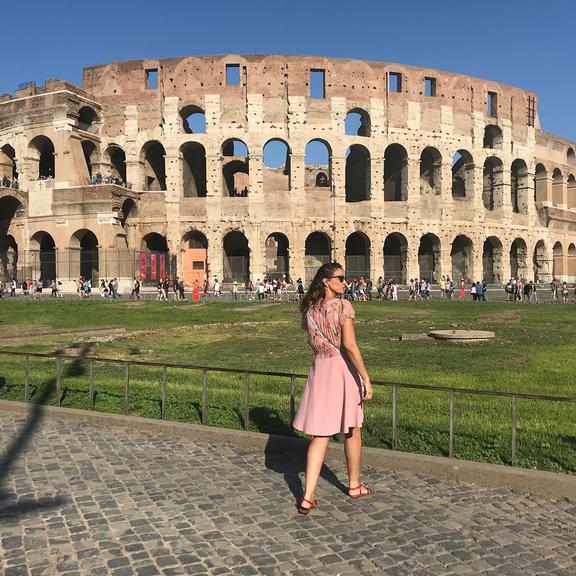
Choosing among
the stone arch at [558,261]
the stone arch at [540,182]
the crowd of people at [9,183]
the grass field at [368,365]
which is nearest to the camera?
the grass field at [368,365]

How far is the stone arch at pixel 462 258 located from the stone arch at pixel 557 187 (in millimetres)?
11201

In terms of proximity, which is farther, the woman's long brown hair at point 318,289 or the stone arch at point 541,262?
the stone arch at point 541,262

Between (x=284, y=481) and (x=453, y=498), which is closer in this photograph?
(x=453, y=498)

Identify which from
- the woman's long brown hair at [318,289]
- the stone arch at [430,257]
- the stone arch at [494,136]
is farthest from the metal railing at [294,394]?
the stone arch at [494,136]

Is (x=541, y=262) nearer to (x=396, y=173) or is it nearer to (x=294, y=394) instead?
(x=396, y=173)

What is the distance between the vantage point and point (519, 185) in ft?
133

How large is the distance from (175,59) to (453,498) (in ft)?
116

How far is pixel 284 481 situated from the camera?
4402 millimetres

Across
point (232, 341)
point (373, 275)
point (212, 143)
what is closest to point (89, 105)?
point (212, 143)

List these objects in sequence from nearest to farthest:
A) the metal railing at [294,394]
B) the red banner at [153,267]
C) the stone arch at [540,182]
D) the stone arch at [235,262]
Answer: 1. the metal railing at [294,394]
2. the red banner at [153,267]
3. the stone arch at [235,262]
4. the stone arch at [540,182]

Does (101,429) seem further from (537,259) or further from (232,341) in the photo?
(537,259)

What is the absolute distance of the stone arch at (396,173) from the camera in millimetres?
35906

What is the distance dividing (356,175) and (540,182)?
51.3 ft

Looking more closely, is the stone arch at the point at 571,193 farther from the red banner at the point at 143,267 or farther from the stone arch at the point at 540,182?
the red banner at the point at 143,267
